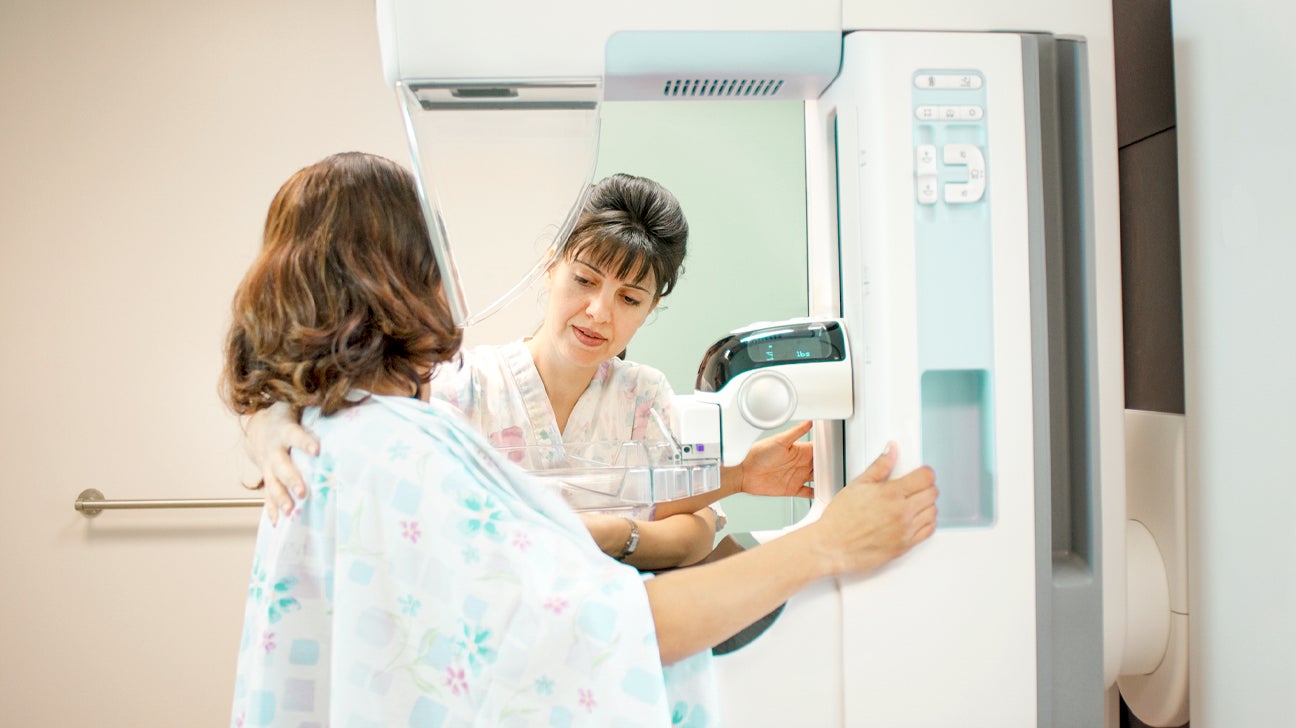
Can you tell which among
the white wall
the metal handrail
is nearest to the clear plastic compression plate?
the white wall

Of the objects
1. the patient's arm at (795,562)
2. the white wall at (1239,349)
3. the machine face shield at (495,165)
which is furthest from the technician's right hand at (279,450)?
the white wall at (1239,349)

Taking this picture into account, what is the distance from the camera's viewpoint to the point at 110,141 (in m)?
1.88

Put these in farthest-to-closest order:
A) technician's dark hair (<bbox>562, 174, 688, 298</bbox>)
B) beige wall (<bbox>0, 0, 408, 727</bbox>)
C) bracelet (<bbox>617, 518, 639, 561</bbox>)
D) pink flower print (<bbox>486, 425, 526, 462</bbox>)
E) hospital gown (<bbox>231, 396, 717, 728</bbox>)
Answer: beige wall (<bbox>0, 0, 408, 727</bbox>) → pink flower print (<bbox>486, 425, 526, 462</bbox>) → technician's dark hair (<bbox>562, 174, 688, 298</bbox>) → bracelet (<bbox>617, 518, 639, 561</bbox>) → hospital gown (<bbox>231, 396, 717, 728</bbox>)

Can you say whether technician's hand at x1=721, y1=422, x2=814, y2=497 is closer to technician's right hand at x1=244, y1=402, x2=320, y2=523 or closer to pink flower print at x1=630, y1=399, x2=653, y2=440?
pink flower print at x1=630, y1=399, x2=653, y2=440

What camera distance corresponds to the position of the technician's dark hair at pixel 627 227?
43.0 inches

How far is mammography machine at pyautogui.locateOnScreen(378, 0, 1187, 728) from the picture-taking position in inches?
29.0

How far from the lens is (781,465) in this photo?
1.03m

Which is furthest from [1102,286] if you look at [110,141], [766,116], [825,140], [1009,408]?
[110,141]

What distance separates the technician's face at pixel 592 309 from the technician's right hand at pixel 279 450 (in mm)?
503

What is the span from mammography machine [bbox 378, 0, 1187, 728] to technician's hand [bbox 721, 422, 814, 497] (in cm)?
23

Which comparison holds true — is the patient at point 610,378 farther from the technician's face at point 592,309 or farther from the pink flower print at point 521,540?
the pink flower print at point 521,540

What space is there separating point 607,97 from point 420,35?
0.19 metres

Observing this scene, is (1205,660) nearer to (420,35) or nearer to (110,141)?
(420,35)

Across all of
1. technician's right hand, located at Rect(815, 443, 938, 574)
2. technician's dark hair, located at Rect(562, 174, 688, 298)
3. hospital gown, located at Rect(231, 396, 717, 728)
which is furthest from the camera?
technician's dark hair, located at Rect(562, 174, 688, 298)
